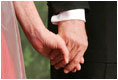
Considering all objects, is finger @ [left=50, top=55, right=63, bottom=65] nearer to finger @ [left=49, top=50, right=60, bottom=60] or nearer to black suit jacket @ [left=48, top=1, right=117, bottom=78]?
finger @ [left=49, top=50, right=60, bottom=60]

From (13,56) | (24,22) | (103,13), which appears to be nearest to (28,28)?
(24,22)

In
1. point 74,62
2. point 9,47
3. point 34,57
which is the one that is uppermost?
point 9,47

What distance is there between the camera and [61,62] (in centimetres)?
90

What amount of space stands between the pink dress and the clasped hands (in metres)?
0.12

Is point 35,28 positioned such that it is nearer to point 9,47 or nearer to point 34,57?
point 9,47

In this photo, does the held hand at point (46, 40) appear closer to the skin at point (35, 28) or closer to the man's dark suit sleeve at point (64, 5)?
the skin at point (35, 28)

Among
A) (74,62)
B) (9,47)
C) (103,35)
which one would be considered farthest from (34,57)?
(9,47)

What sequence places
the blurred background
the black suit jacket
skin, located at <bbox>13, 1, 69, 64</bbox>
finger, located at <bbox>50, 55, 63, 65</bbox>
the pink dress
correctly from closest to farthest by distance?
the pink dress → skin, located at <bbox>13, 1, 69, 64</bbox> → finger, located at <bbox>50, 55, 63, 65</bbox> → the black suit jacket → the blurred background

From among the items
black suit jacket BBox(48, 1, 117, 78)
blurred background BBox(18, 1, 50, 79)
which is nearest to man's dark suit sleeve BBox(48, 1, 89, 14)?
black suit jacket BBox(48, 1, 117, 78)

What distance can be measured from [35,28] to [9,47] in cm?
14

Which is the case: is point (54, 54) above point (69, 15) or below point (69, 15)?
below

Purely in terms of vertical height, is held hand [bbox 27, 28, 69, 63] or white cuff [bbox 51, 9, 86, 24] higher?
white cuff [bbox 51, 9, 86, 24]

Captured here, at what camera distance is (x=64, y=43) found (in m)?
0.77

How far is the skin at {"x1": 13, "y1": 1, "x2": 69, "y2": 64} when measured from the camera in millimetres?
729
